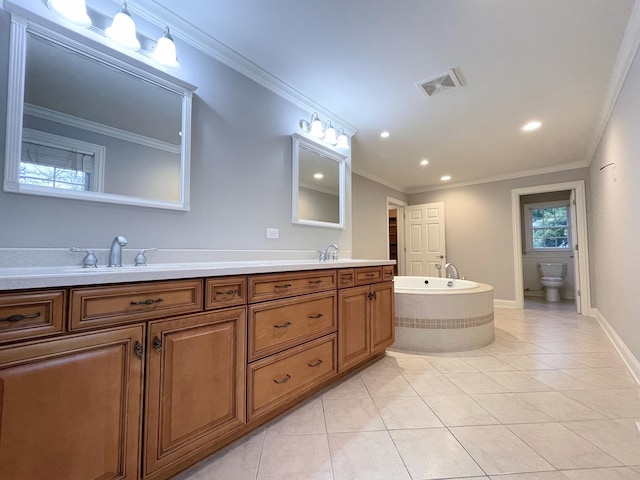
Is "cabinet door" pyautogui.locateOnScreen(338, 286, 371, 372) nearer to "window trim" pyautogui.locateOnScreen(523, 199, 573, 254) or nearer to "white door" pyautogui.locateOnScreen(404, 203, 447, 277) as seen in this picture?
"white door" pyautogui.locateOnScreen(404, 203, 447, 277)

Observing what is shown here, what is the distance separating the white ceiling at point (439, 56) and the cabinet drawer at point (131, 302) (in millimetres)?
1553

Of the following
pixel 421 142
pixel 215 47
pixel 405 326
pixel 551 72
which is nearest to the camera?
pixel 215 47

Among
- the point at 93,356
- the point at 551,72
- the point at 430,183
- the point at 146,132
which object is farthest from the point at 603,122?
the point at 93,356

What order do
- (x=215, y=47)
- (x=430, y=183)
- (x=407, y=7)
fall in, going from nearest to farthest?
1. (x=407, y=7)
2. (x=215, y=47)
3. (x=430, y=183)

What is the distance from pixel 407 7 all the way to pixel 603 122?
2701 mm

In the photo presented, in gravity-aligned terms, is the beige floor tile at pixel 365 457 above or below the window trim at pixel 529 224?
below

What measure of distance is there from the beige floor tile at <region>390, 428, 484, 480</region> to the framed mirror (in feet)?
5.34

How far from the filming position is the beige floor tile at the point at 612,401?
1638 millimetres

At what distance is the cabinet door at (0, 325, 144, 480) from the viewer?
0.76 metres

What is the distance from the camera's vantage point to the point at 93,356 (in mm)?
897

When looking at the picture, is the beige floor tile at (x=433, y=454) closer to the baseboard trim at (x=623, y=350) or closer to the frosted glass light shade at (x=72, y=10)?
the baseboard trim at (x=623, y=350)

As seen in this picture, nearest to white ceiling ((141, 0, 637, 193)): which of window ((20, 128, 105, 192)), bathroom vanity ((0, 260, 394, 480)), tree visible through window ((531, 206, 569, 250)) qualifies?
window ((20, 128, 105, 192))

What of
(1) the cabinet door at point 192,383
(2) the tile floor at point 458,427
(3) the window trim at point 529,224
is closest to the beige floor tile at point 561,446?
(2) the tile floor at point 458,427

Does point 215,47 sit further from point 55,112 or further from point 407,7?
point 407,7
